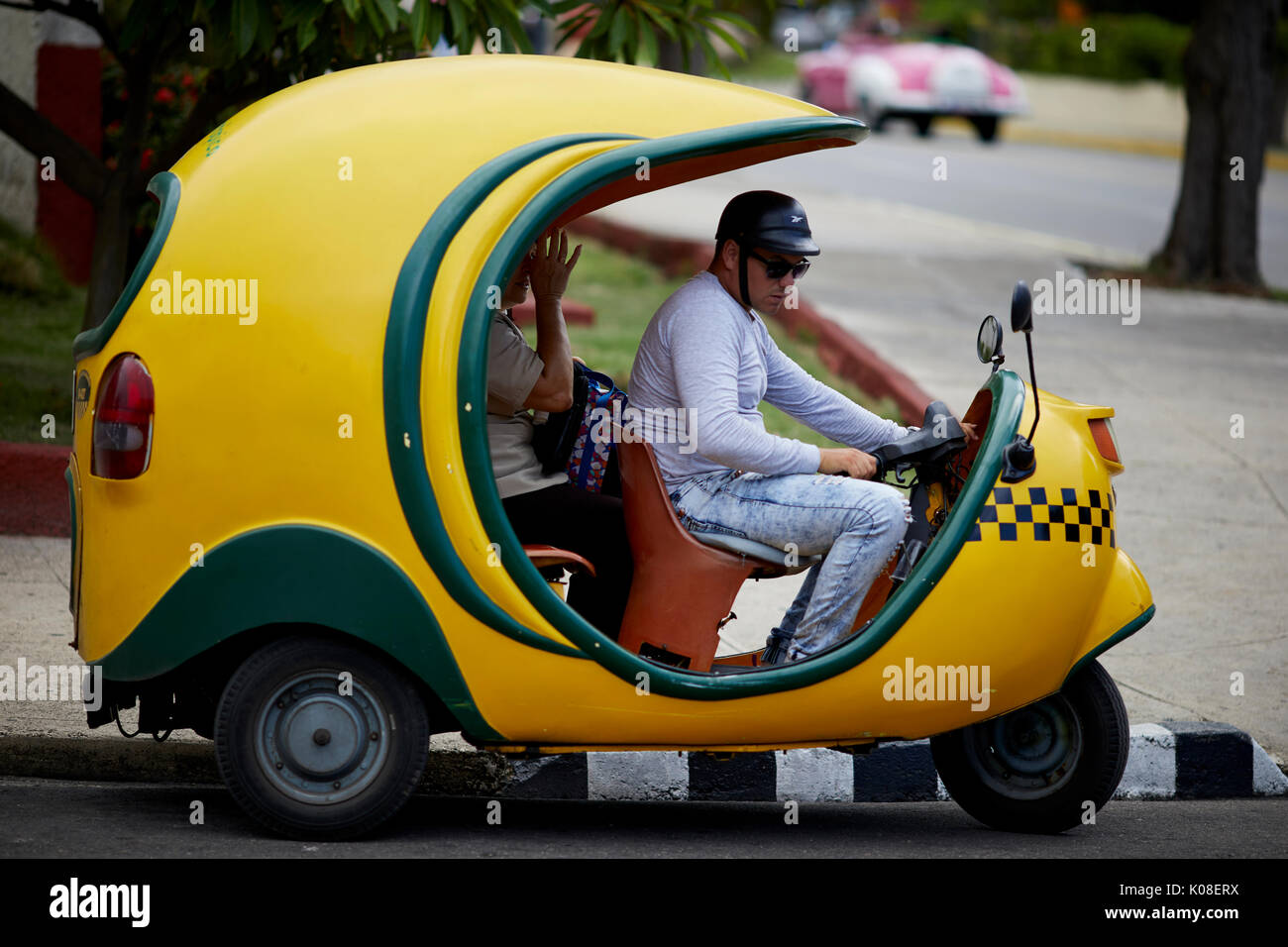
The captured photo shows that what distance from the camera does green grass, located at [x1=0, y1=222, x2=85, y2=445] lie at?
7898mm

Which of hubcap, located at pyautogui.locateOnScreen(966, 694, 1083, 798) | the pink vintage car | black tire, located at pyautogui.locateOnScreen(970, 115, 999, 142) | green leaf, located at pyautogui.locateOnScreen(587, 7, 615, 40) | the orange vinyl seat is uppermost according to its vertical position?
the pink vintage car

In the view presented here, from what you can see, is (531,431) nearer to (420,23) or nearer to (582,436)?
(582,436)

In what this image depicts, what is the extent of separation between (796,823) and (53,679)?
229 centimetres

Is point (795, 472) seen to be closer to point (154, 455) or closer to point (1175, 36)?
point (154, 455)

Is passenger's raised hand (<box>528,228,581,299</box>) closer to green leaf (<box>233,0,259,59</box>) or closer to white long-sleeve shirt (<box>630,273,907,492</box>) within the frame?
white long-sleeve shirt (<box>630,273,907,492</box>)

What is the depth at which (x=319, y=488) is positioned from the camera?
3.91 metres

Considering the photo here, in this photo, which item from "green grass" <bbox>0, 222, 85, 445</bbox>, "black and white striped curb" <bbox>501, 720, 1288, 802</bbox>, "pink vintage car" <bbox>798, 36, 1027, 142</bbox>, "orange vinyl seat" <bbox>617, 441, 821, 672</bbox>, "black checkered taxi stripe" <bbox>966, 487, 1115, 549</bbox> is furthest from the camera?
"pink vintage car" <bbox>798, 36, 1027, 142</bbox>

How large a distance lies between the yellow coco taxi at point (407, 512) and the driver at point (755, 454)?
99 millimetres

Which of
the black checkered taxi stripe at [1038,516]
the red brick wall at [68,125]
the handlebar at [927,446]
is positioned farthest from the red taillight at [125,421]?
the red brick wall at [68,125]

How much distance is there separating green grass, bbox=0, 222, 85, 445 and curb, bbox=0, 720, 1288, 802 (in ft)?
9.70

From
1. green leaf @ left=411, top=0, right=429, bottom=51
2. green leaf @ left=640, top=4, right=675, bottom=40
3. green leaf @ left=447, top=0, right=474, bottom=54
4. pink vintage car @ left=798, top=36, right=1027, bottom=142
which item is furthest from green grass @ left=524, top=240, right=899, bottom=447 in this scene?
pink vintage car @ left=798, top=36, right=1027, bottom=142
